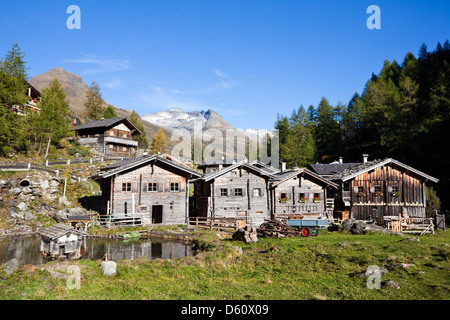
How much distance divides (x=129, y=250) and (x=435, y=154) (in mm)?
45296

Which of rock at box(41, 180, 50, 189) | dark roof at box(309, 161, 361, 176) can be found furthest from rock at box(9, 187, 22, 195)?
dark roof at box(309, 161, 361, 176)

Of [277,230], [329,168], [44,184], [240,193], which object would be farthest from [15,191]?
[329,168]

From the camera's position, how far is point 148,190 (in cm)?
3316

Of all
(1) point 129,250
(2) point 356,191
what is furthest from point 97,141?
(2) point 356,191

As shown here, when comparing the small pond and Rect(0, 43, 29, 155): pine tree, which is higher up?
Rect(0, 43, 29, 155): pine tree

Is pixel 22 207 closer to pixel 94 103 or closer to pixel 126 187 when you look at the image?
pixel 126 187

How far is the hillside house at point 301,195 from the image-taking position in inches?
1363

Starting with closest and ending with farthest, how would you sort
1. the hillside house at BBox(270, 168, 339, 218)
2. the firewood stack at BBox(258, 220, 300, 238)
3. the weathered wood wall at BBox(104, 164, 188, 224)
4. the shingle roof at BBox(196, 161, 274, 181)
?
1. the firewood stack at BBox(258, 220, 300, 238)
2. the weathered wood wall at BBox(104, 164, 188, 224)
3. the shingle roof at BBox(196, 161, 274, 181)
4. the hillside house at BBox(270, 168, 339, 218)

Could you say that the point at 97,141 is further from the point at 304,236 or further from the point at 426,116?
the point at 426,116

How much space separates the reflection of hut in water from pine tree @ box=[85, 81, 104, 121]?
2742 inches

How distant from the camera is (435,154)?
44.3 m

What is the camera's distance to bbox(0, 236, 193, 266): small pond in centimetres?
1854

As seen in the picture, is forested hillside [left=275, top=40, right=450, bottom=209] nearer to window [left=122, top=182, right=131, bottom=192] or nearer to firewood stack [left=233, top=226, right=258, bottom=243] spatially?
firewood stack [left=233, top=226, right=258, bottom=243]

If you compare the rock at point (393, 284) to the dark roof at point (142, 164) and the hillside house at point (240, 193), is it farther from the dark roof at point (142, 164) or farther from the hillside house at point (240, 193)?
the dark roof at point (142, 164)
